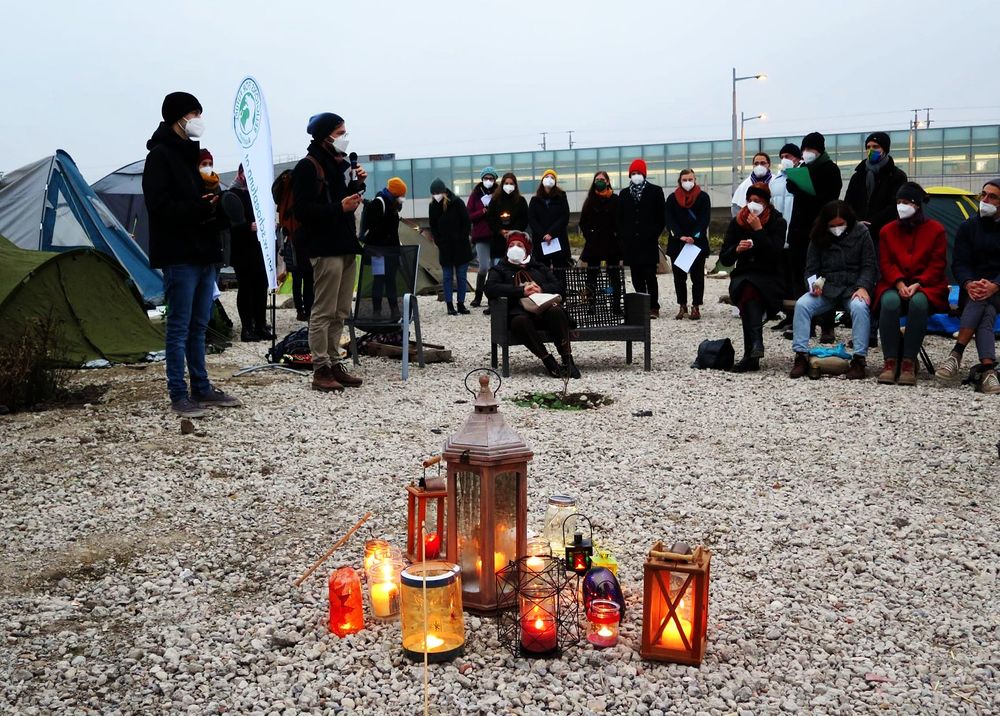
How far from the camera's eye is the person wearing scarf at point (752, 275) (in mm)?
7715

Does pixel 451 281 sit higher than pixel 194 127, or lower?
lower

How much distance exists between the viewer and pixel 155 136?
561 centimetres

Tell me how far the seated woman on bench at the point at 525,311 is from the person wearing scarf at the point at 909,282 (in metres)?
2.43

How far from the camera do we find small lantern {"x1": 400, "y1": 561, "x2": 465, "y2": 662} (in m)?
3.01

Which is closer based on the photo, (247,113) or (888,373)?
(888,373)

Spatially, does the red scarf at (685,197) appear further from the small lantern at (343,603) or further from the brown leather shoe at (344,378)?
the small lantern at (343,603)

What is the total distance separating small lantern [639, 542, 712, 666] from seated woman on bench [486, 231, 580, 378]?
14.1ft

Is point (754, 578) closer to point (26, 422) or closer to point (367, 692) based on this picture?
point (367, 692)

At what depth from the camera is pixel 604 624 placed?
3.09 meters

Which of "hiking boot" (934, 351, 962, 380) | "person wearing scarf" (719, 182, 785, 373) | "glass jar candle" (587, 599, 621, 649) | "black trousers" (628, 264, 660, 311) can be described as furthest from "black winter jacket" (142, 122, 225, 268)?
"black trousers" (628, 264, 660, 311)

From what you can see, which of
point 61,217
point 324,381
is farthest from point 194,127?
point 61,217

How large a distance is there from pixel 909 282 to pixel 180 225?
5.32 m

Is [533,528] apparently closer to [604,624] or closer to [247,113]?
[604,624]

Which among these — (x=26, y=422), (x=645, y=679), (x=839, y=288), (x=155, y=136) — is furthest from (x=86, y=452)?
(x=839, y=288)
